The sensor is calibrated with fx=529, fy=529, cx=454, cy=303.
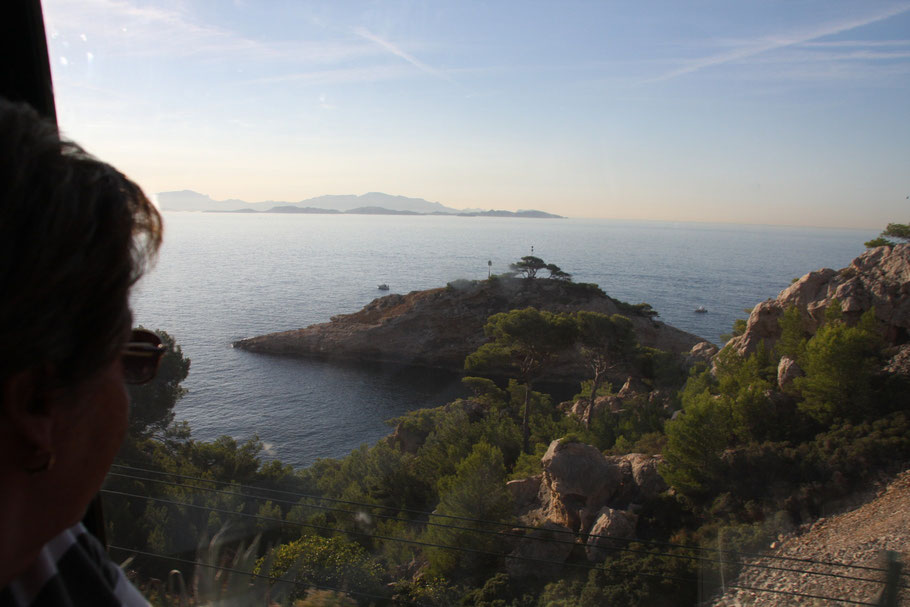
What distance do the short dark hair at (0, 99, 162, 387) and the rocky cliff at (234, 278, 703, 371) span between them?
24466mm

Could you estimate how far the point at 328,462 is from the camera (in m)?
11.2

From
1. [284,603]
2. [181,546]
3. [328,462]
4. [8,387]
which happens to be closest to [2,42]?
[8,387]

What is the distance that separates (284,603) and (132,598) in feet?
6.00

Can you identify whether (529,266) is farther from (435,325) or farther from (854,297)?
(854,297)

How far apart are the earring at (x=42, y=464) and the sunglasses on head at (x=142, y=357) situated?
289 mm

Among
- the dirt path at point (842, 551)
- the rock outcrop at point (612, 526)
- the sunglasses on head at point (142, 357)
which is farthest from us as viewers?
the rock outcrop at point (612, 526)

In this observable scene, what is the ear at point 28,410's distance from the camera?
17.7 inches

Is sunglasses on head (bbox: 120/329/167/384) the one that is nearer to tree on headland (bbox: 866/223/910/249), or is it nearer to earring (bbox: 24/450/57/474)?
earring (bbox: 24/450/57/474)

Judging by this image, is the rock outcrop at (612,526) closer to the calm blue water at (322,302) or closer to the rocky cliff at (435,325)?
the calm blue water at (322,302)

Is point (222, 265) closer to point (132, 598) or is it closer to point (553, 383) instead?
point (553, 383)

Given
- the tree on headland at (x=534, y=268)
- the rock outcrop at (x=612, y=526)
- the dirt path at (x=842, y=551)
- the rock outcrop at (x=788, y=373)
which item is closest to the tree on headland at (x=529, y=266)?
the tree on headland at (x=534, y=268)

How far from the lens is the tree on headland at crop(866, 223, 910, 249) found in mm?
11000

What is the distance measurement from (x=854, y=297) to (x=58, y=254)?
39.9 feet

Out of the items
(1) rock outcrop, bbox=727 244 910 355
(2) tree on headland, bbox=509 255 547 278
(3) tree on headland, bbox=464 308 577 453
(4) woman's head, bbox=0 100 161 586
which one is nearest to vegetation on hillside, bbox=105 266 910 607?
(1) rock outcrop, bbox=727 244 910 355
